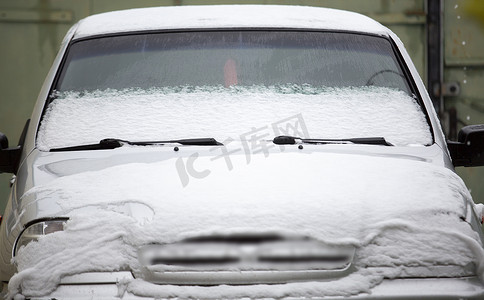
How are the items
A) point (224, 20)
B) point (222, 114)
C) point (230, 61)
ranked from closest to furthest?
point (222, 114) → point (230, 61) → point (224, 20)

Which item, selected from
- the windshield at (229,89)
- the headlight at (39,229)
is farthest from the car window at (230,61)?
the headlight at (39,229)

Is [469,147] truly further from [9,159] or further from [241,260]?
[9,159]

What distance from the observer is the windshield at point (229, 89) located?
348 cm

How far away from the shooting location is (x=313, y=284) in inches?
109

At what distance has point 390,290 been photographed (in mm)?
2787

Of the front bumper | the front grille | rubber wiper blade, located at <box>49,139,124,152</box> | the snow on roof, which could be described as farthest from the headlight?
the snow on roof

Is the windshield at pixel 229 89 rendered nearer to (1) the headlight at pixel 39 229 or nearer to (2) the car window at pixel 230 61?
(2) the car window at pixel 230 61

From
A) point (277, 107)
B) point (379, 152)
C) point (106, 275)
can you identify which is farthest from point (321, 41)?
point (106, 275)

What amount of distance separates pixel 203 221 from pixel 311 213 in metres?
0.34

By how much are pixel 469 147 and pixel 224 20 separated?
1.19 meters

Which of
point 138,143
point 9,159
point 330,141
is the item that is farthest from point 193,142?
point 9,159

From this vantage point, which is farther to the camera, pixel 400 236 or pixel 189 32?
pixel 189 32

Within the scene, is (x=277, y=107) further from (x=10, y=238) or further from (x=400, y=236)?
(x=10, y=238)

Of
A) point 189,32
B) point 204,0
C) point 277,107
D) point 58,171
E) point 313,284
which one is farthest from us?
point 204,0
